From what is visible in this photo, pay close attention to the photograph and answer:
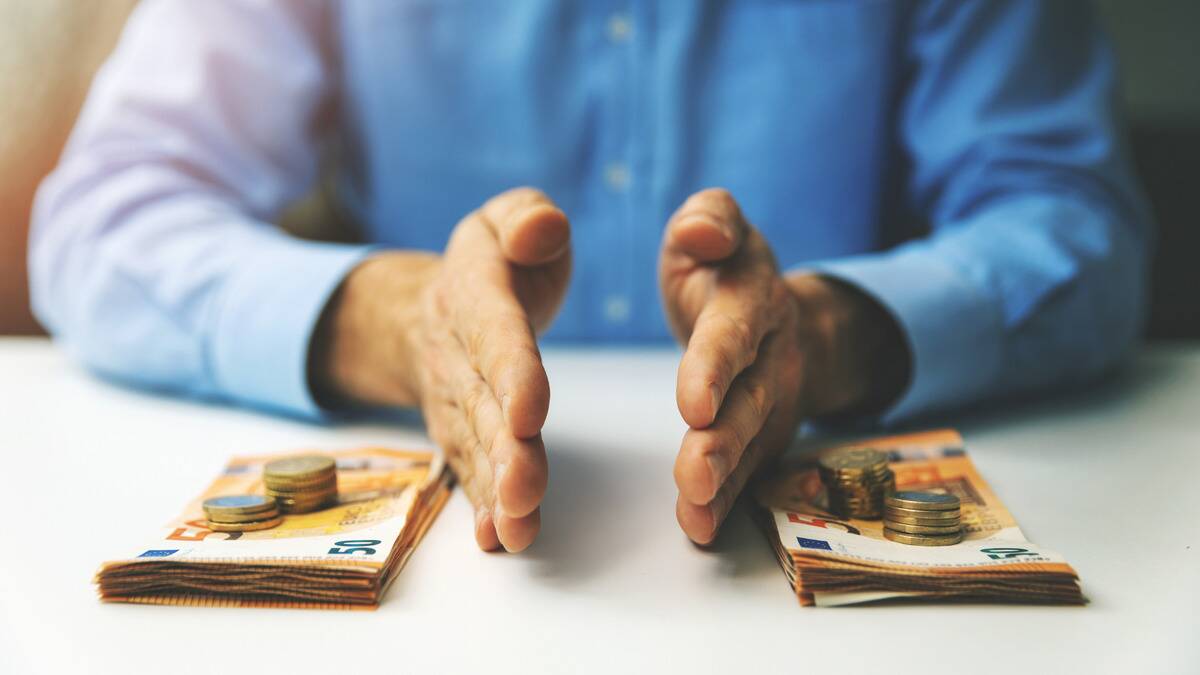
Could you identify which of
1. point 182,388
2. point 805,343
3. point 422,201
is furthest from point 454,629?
point 422,201

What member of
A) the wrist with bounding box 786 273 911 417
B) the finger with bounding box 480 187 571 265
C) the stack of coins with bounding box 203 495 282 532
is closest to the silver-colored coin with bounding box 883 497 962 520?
the wrist with bounding box 786 273 911 417

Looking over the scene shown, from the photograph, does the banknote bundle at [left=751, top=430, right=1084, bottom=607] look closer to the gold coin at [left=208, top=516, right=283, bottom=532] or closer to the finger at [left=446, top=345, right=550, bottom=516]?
the finger at [left=446, top=345, right=550, bottom=516]

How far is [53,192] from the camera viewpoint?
126 centimetres

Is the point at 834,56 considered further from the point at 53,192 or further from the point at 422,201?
the point at 53,192

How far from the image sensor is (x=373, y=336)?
0.97 metres

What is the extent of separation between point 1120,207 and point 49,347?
59.4 inches

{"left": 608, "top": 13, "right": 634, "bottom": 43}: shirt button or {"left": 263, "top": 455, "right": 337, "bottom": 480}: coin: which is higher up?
{"left": 608, "top": 13, "right": 634, "bottom": 43}: shirt button

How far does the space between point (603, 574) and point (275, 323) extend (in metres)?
0.54

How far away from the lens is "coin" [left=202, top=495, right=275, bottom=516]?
686 mm

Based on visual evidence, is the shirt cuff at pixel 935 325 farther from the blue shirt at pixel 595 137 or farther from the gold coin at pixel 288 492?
the gold coin at pixel 288 492

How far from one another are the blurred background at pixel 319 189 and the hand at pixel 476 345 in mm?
728

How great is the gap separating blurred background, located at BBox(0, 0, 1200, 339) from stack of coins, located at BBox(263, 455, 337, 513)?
996 millimetres

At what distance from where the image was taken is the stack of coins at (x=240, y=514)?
27.0 inches

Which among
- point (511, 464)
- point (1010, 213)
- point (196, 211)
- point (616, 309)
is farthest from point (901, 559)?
point (196, 211)
